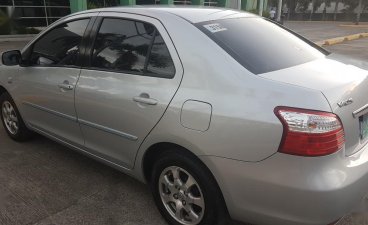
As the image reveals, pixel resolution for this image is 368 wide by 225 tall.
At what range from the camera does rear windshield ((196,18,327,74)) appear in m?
2.65

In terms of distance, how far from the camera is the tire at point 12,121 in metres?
4.60

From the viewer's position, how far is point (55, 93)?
147 inches

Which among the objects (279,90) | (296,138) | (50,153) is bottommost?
(50,153)

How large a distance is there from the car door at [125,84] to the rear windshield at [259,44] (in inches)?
15.3

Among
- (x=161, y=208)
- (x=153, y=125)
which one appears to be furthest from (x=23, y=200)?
(x=153, y=125)

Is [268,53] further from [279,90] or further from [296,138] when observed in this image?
[296,138]

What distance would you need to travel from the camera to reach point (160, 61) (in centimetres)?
287

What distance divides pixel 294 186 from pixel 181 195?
0.92 m

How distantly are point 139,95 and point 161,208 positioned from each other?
0.91 metres

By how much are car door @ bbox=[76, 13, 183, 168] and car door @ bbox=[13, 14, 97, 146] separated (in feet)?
0.68

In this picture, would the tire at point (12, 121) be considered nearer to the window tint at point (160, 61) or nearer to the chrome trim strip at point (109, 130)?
the chrome trim strip at point (109, 130)

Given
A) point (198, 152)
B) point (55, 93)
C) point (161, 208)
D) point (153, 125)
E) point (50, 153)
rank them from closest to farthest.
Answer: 1. point (198, 152)
2. point (153, 125)
3. point (161, 208)
4. point (55, 93)
5. point (50, 153)

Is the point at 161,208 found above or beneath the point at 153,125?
beneath

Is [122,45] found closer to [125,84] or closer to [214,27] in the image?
[125,84]
